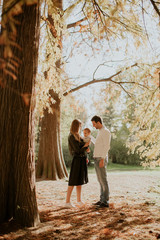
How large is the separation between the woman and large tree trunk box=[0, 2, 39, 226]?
140 centimetres

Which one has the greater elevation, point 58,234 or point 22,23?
point 22,23

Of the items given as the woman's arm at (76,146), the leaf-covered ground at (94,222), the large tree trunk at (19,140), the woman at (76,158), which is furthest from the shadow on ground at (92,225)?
the woman's arm at (76,146)

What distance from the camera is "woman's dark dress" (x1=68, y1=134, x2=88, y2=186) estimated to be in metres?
4.71

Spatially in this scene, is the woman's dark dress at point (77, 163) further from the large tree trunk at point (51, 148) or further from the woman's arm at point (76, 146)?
the large tree trunk at point (51, 148)

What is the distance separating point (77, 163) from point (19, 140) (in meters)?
1.80

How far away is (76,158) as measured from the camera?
4.81 meters

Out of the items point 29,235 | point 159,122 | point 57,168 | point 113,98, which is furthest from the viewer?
point 113,98

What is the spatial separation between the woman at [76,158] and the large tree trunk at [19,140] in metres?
1.40

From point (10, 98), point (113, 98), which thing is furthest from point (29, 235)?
point (113, 98)

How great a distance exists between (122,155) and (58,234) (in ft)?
67.8

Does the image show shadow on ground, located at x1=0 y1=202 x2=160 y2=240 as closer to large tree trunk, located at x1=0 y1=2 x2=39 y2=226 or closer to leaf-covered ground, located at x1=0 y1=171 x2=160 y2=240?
leaf-covered ground, located at x1=0 y1=171 x2=160 y2=240

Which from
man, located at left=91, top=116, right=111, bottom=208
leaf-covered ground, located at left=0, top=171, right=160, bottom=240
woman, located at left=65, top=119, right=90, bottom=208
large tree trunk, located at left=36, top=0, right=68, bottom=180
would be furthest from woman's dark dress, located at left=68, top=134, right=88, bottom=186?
large tree trunk, located at left=36, top=0, right=68, bottom=180

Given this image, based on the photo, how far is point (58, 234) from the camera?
3027 millimetres

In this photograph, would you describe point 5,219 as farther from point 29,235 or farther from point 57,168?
point 57,168
